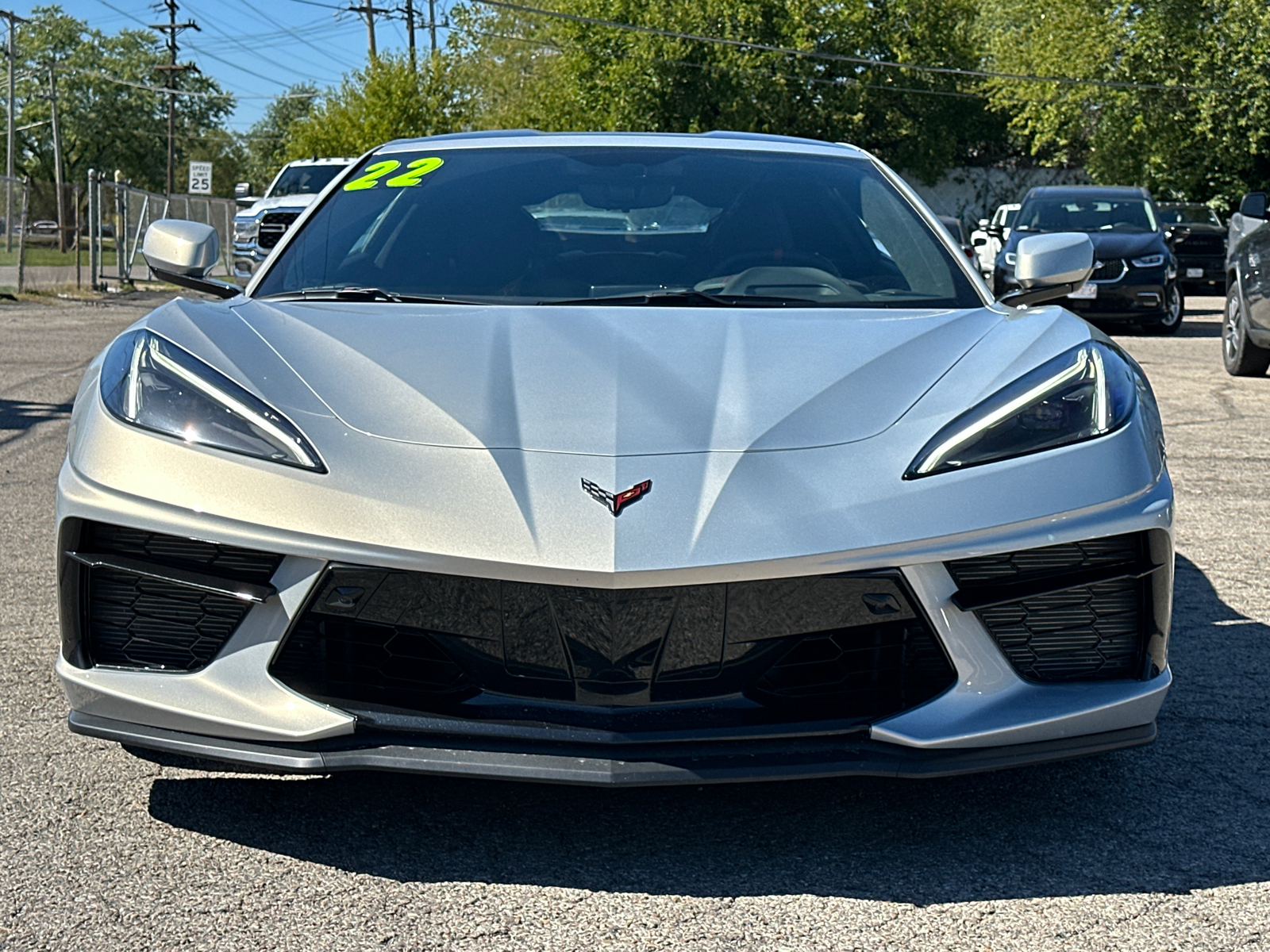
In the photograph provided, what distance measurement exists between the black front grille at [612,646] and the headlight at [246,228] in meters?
17.1

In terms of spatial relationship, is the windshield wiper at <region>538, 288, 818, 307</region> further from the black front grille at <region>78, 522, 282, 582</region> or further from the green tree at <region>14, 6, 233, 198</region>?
the green tree at <region>14, 6, 233, 198</region>

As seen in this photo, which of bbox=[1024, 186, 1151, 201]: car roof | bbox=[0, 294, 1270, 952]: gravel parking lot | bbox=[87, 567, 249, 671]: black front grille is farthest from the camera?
bbox=[1024, 186, 1151, 201]: car roof

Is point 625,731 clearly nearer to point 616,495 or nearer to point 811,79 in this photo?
point 616,495

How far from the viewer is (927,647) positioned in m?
2.46

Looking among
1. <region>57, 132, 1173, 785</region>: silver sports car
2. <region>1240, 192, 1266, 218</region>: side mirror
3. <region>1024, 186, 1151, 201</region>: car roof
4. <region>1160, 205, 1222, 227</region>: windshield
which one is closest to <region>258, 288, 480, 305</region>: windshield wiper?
<region>57, 132, 1173, 785</region>: silver sports car

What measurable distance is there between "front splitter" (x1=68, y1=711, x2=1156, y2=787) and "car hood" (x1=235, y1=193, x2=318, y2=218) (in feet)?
52.5

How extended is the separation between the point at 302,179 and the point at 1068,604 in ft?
63.4

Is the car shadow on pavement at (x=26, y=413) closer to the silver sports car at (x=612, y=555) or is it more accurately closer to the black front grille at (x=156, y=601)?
the silver sports car at (x=612, y=555)

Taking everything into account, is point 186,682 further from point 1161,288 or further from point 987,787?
point 1161,288

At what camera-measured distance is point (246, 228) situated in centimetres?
1970

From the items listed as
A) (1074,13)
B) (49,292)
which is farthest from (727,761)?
(1074,13)

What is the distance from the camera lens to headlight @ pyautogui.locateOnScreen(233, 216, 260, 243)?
19141mm

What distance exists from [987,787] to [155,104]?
294 ft

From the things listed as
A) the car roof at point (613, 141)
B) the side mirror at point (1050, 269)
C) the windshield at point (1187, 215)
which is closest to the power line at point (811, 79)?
the windshield at point (1187, 215)
